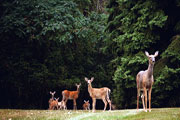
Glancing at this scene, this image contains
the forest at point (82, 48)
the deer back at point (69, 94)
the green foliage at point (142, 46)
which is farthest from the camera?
the deer back at point (69, 94)

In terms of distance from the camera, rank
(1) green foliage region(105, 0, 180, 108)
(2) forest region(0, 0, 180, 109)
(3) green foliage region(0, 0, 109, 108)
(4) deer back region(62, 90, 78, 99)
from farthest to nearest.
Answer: (4) deer back region(62, 90, 78, 99)
(3) green foliage region(0, 0, 109, 108)
(2) forest region(0, 0, 180, 109)
(1) green foliage region(105, 0, 180, 108)

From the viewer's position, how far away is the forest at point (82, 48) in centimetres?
1827

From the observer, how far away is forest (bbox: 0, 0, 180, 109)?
18266mm

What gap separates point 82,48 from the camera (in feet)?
96.4

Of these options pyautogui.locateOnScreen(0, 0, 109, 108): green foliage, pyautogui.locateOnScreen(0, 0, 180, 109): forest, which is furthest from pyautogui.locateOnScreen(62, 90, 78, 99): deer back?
pyautogui.locateOnScreen(0, 0, 109, 108): green foliage

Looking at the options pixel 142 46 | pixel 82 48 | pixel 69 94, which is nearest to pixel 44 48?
pixel 82 48

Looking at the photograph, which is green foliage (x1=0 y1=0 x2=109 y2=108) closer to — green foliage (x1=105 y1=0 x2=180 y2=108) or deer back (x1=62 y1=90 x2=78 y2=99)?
deer back (x1=62 y1=90 x2=78 y2=99)

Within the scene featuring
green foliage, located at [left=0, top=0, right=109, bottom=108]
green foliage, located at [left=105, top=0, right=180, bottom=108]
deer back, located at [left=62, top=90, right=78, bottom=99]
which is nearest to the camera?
green foliage, located at [left=105, top=0, right=180, bottom=108]

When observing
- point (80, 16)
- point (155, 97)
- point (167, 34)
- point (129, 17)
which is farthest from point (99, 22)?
point (155, 97)

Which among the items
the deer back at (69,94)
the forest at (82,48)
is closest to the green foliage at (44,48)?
the forest at (82,48)

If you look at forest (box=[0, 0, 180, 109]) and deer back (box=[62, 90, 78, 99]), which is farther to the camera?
deer back (box=[62, 90, 78, 99])

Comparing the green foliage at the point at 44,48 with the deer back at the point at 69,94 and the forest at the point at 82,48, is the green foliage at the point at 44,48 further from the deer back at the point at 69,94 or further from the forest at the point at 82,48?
the deer back at the point at 69,94

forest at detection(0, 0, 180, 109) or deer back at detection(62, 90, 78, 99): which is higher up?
forest at detection(0, 0, 180, 109)

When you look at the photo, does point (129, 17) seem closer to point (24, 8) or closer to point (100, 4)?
point (24, 8)
